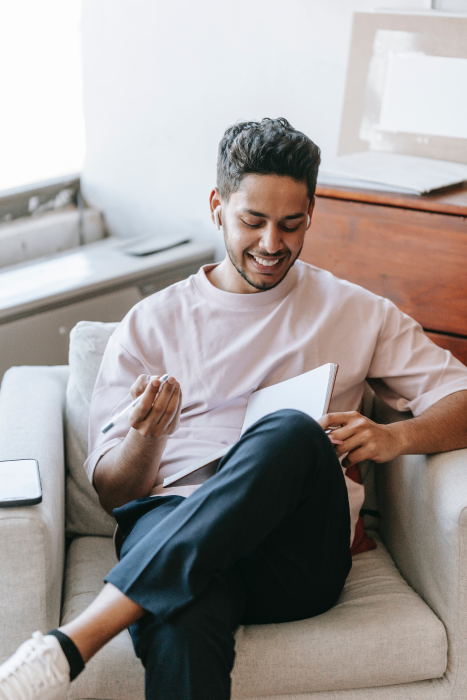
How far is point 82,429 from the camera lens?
1496 millimetres

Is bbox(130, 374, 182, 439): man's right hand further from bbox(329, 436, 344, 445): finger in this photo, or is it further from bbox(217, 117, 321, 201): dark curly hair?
bbox(217, 117, 321, 201): dark curly hair

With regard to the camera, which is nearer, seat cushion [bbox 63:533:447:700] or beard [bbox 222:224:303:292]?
seat cushion [bbox 63:533:447:700]

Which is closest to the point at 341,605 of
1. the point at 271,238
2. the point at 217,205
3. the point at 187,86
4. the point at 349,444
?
the point at 349,444

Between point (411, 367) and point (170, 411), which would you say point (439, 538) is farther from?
point (170, 411)

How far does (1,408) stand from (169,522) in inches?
21.8

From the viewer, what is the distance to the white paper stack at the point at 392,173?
1601mm

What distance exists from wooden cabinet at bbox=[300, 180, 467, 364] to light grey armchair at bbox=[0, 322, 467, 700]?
1.30ft

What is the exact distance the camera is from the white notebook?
1174 mm

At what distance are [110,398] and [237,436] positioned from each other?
0.24 m

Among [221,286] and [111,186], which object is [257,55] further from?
[221,286]

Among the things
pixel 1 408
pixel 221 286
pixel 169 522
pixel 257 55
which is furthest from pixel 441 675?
pixel 257 55

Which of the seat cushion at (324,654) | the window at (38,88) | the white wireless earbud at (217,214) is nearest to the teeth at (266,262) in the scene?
the white wireless earbud at (217,214)

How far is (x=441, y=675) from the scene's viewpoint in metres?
1.19

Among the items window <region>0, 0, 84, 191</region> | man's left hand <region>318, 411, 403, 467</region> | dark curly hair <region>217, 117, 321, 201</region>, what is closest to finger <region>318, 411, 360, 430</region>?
man's left hand <region>318, 411, 403, 467</region>
